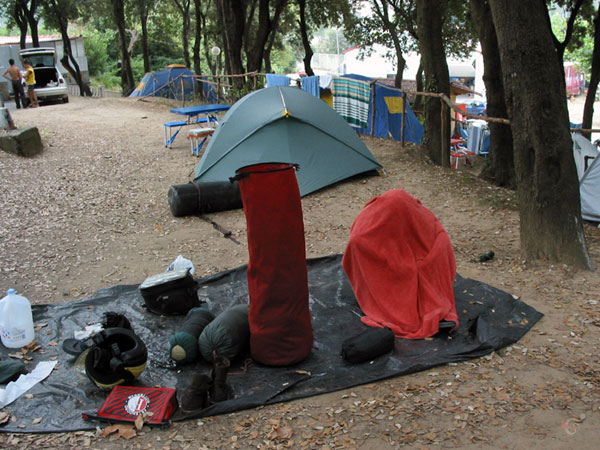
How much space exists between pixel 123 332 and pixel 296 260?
134 centimetres

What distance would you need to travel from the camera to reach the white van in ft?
69.4

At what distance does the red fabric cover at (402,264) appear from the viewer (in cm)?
443

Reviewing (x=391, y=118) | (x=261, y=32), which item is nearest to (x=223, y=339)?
(x=391, y=118)

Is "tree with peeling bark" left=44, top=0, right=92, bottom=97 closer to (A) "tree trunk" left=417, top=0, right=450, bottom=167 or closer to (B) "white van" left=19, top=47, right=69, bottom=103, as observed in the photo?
(B) "white van" left=19, top=47, right=69, bottom=103

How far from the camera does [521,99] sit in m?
5.40

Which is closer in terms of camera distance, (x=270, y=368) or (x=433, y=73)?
(x=270, y=368)

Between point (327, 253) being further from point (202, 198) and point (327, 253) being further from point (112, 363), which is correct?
point (112, 363)

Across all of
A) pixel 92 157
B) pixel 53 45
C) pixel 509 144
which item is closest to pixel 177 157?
pixel 92 157

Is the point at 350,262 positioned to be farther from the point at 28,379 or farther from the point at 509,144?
the point at 509,144

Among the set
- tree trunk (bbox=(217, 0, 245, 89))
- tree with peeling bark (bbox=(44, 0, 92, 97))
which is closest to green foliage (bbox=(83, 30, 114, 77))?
tree with peeling bark (bbox=(44, 0, 92, 97))

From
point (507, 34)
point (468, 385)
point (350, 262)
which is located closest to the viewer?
point (468, 385)

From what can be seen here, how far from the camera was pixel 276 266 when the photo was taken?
12.5 ft

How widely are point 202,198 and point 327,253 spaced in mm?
2334

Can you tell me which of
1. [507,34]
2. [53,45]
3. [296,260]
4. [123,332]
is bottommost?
[123,332]
